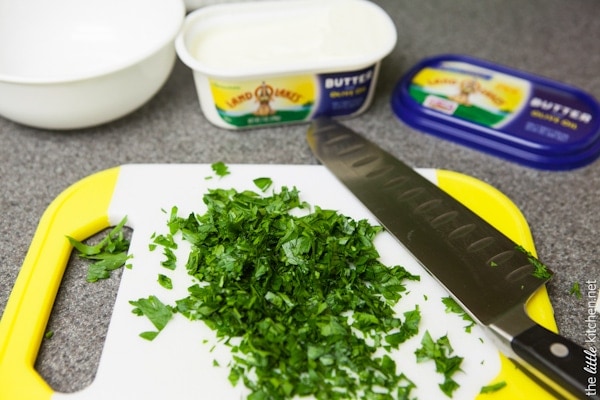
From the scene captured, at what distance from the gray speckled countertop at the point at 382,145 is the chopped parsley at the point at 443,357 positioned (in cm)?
19

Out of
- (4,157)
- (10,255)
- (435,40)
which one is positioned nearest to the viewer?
(10,255)

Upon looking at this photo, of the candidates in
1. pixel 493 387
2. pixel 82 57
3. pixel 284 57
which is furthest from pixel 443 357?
pixel 82 57

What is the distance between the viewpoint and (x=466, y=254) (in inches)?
31.2

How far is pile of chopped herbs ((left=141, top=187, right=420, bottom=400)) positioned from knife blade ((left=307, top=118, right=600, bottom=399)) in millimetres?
52

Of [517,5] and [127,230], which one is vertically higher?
[517,5]

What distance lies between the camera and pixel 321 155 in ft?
3.16

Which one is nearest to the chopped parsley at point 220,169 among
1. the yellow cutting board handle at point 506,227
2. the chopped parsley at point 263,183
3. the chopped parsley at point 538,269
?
the chopped parsley at point 263,183

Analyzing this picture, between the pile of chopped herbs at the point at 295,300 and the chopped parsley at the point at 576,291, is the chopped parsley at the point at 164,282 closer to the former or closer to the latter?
the pile of chopped herbs at the point at 295,300

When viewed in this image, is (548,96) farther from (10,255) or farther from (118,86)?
(10,255)

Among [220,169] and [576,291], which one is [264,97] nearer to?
[220,169]

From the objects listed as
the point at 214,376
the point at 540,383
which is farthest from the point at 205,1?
the point at 540,383

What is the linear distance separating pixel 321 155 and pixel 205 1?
1.41 feet

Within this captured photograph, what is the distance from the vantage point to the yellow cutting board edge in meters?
0.70

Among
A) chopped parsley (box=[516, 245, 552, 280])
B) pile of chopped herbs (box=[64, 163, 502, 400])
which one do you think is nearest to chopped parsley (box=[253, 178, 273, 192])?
pile of chopped herbs (box=[64, 163, 502, 400])
